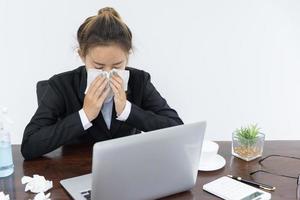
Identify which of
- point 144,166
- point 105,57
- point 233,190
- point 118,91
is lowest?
point 233,190

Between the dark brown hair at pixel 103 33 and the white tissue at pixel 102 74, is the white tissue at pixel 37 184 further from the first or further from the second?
the dark brown hair at pixel 103 33

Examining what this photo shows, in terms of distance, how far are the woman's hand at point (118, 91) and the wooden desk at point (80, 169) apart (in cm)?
20

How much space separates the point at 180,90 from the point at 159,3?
0.61m

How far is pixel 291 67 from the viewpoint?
239 cm

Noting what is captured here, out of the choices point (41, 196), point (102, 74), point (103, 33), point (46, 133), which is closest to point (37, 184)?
point (41, 196)

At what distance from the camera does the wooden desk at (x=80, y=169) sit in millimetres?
955

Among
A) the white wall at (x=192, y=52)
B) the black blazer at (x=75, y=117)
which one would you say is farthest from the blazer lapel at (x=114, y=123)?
the white wall at (x=192, y=52)

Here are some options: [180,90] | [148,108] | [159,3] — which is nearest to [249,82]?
[180,90]

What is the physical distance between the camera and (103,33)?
1.34 meters

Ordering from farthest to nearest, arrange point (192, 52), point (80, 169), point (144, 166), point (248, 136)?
point (192, 52)
point (248, 136)
point (80, 169)
point (144, 166)

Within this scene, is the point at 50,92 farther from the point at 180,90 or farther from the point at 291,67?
the point at 291,67

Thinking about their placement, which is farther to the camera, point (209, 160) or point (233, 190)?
point (209, 160)

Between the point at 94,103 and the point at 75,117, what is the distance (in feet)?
0.28

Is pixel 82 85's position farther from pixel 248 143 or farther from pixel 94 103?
pixel 248 143
